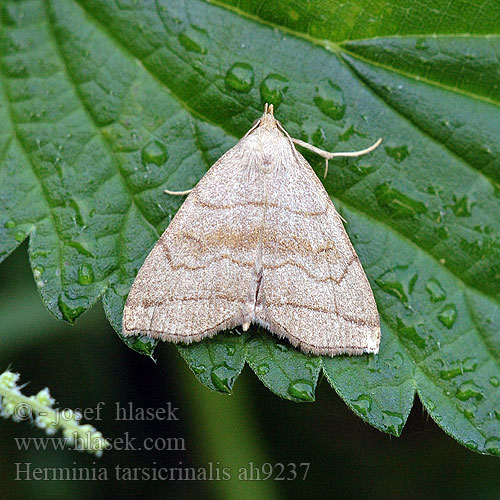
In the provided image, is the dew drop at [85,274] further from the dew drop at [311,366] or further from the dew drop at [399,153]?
the dew drop at [399,153]

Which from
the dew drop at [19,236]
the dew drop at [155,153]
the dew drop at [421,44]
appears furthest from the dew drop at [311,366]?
the dew drop at [421,44]

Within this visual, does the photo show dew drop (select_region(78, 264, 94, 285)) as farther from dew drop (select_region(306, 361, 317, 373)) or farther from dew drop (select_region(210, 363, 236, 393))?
dew drop (select_region(306, 361, 317, 373))

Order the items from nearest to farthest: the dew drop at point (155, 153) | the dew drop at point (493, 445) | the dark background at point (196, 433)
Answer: the dew drop at point (493, 445), the dew drop at point (155, 153), the dark background at point (196, 433)

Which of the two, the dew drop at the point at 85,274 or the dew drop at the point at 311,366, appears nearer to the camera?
the dew drop at the point at 311,366

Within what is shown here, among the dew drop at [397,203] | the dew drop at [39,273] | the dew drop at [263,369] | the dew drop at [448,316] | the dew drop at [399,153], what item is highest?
the dew drop at [399,153]

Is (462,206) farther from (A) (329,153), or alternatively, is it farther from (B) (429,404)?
(B) (429,404)

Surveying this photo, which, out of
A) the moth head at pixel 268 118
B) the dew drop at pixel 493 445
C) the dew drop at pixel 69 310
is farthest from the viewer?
the moth head at pixel 268 118

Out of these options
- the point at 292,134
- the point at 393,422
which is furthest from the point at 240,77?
the point at 393,422
